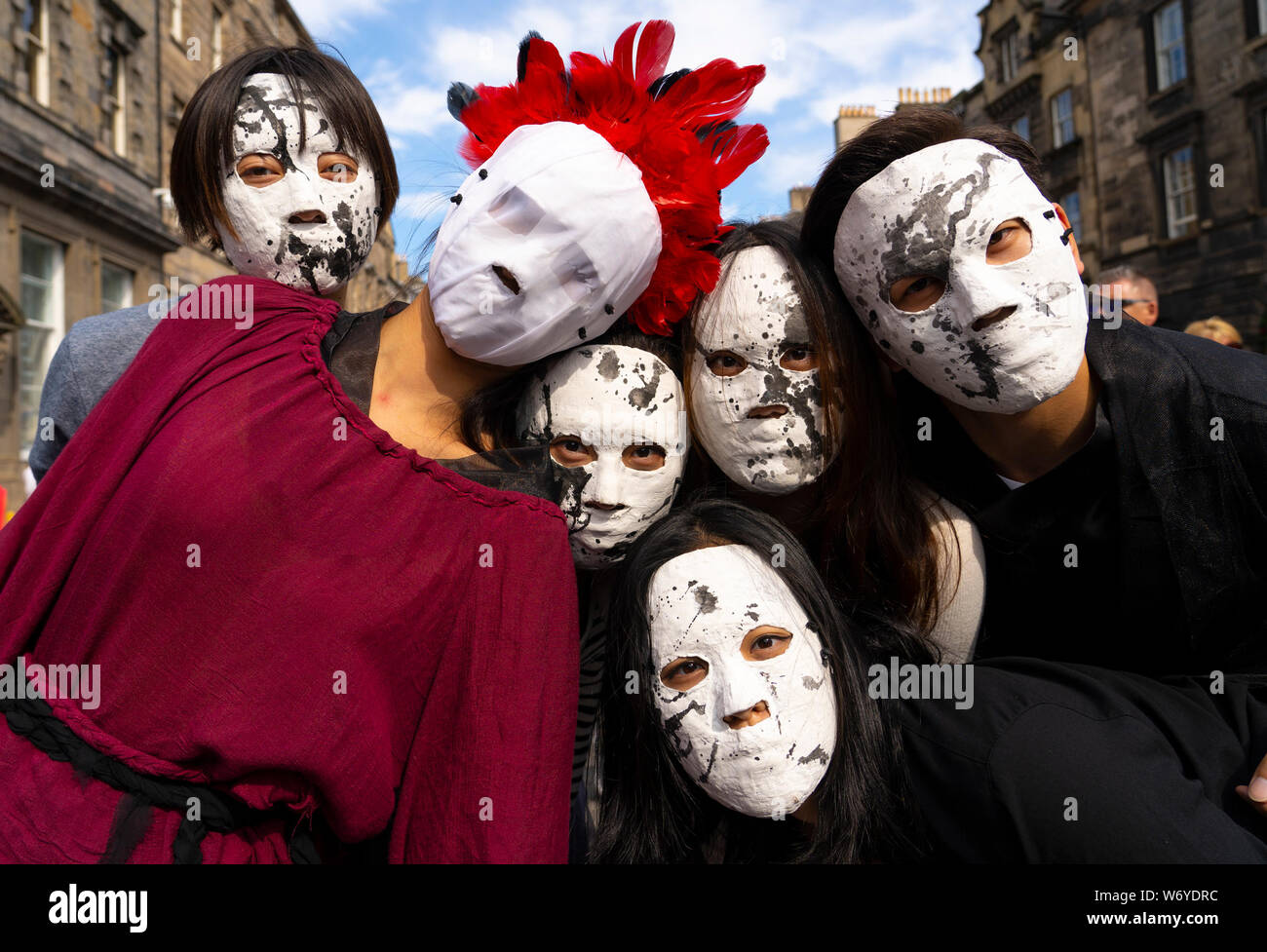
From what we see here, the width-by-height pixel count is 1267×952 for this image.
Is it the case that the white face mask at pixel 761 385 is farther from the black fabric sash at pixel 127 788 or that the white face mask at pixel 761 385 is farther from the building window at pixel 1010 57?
the building window at pixel 1010 57

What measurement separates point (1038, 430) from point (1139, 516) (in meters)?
0.27

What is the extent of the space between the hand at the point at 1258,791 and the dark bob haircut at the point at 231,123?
220cm

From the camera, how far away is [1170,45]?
13781 millimetres

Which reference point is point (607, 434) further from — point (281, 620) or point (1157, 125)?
point (1157, 125)

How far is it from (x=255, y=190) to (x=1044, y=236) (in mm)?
1605

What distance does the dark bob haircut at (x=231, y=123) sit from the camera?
189cm

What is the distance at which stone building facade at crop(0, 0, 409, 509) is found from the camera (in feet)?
36.3

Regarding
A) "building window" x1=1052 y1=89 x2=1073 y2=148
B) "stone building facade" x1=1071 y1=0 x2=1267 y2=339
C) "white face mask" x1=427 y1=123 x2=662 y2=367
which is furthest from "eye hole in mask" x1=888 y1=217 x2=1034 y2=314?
"building window" x1=1052 y1=89 x2=1073 y2=148

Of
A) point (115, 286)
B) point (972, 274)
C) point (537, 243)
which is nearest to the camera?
point (537, 243)

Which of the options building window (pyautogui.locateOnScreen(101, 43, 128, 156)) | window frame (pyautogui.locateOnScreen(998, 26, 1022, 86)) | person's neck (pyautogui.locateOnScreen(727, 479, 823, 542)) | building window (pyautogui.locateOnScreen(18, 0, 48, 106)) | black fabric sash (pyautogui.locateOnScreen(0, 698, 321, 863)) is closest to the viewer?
black fabric sash (pyautogui.locateOnScreen(0, 698, 321, 863))

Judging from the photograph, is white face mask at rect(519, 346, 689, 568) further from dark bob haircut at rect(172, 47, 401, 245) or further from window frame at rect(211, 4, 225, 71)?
window frame at rect(211, 4, 225, 71)

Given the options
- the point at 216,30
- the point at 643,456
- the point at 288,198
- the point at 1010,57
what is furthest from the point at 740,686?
the point at 1010,57

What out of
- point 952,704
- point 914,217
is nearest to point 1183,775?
point 952,704

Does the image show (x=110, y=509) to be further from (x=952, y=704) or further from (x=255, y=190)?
(x=952, y=704)
